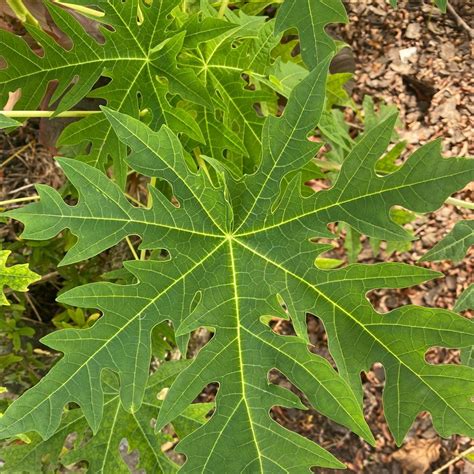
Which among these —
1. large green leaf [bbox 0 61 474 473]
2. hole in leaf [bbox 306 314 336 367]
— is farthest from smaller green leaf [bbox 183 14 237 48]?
hole in leaf [bbox 306 314 336 367]

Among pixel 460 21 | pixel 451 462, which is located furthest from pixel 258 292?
pixel 460 21

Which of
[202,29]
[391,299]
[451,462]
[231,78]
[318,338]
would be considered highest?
[202,29]

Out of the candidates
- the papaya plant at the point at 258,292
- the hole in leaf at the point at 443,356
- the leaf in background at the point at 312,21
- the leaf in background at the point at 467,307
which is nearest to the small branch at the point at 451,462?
the hole in leaf at the point at 443,356

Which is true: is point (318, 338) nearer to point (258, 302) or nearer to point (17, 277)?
point (258, 302)

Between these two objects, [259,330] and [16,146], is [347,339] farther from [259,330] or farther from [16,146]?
[16,146]

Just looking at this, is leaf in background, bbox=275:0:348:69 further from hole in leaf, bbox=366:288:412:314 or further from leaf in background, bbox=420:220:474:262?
hole in leaf, bbox=366:288:412:314
